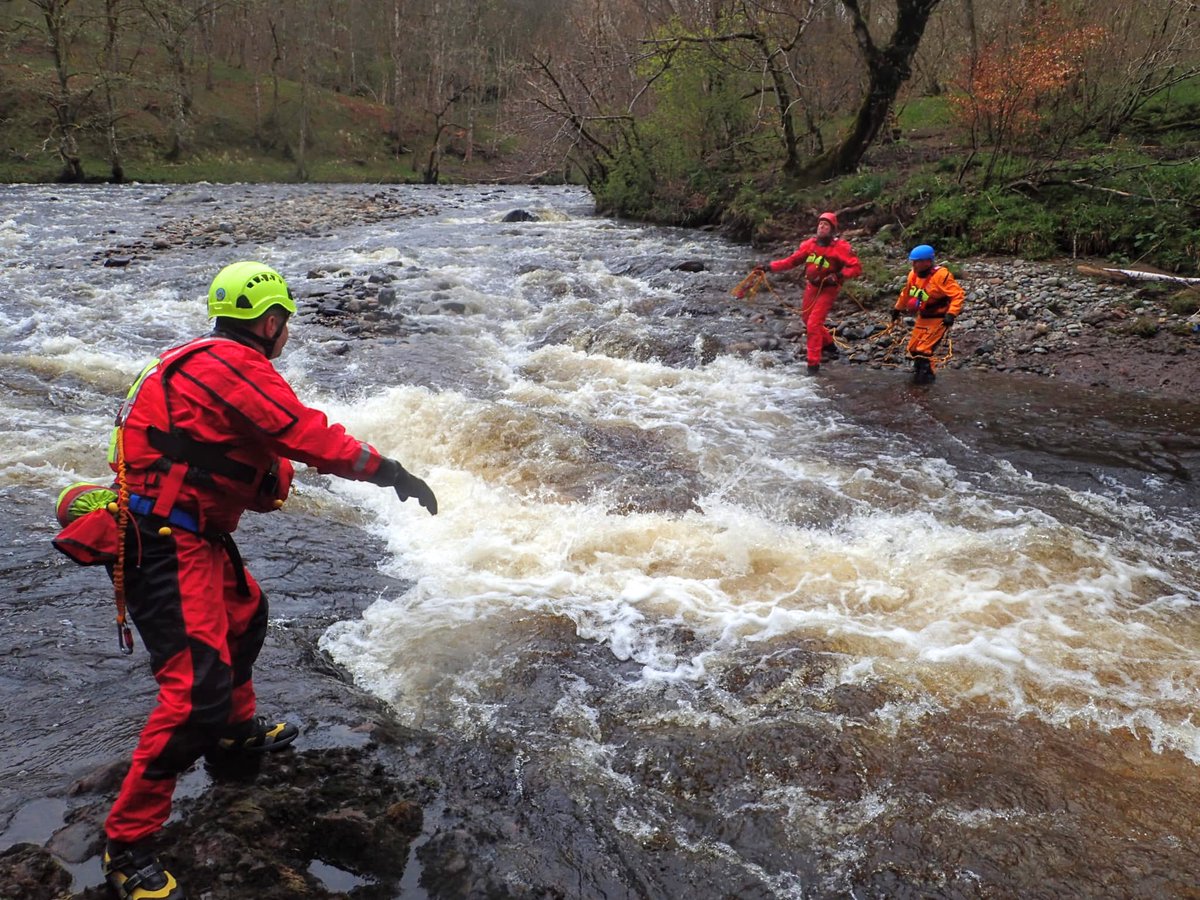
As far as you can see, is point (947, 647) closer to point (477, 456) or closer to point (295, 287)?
point (477, 456)

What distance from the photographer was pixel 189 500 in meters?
2.94

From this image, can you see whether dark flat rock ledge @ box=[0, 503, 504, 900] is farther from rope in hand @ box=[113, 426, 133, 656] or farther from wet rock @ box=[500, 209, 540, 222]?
wet rock @ box=[500, 209, 540, 222]

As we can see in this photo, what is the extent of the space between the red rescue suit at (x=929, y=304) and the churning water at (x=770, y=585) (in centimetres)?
58

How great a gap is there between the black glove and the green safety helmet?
2.59 feet

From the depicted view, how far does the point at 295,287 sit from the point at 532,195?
24.1 m

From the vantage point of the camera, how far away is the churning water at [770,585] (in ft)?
11.3

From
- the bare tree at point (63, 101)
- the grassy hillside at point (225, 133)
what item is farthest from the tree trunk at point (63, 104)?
the grassy hillside at point (225, 133)

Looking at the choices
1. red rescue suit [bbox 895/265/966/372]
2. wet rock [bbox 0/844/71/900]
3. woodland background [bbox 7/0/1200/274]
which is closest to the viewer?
wet rock [bbox 0/844/71/900]

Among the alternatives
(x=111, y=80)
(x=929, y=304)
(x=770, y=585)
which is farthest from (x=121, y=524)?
(x=111, y=80)

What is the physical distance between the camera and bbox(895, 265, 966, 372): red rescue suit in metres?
9.55

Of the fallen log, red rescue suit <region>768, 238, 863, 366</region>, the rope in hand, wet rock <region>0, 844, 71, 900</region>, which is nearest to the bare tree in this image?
red rescue suit <region>768, 238, 863, 366</region>

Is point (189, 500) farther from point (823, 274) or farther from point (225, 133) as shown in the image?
point (225, 133)

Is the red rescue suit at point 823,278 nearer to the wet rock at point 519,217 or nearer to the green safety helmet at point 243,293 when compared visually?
the green safety helmet at point 243,293

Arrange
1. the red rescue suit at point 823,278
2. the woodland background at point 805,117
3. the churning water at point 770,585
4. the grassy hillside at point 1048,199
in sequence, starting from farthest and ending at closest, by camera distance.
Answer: the woodland background at point 805,117
the grassy hillside at point 1048,199
the red rescue suit at point 823,278
the churning water at point 770,585
